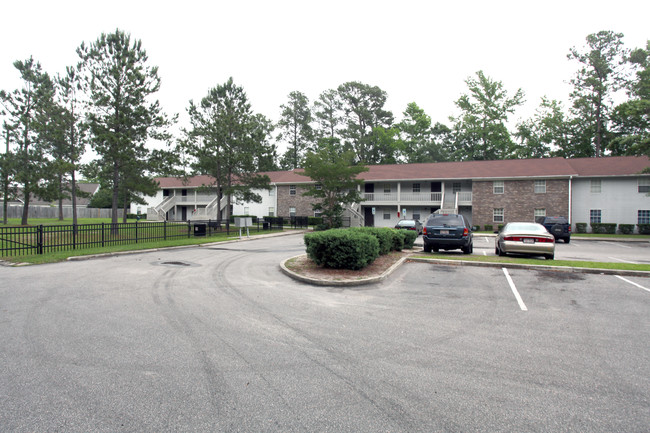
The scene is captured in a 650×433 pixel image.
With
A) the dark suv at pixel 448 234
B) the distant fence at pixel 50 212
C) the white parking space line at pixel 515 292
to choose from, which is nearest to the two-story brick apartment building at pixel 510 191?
the dark suv at pixel 448 234

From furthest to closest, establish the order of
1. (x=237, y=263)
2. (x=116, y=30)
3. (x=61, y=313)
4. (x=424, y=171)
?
(x=424, y=171) < (x=116, y=30) < (x=237, y=263) < (x=61, y=313)

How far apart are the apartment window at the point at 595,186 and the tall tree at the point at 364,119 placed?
29.8 m

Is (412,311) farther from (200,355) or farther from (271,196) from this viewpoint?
(271,196)

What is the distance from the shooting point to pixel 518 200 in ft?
105

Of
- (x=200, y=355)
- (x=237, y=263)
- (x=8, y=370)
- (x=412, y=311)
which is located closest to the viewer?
(x=8, y=370)

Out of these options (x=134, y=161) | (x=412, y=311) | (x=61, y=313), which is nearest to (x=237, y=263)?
(x=61, y=313)

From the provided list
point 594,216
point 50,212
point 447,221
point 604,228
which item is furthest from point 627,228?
point 50,212

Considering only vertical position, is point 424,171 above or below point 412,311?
above

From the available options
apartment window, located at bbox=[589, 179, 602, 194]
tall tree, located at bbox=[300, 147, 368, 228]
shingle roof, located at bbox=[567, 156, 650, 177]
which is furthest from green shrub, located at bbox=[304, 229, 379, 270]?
apartment window, located at bbox=[589, 179, 602, 194]

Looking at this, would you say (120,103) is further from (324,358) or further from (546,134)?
(546,134)

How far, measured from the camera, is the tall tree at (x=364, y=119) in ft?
191

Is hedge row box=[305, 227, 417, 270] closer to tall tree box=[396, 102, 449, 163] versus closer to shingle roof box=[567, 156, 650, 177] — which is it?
shingle roof box=[567, 156, 650, 177]

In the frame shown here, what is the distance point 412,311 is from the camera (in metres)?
6.40

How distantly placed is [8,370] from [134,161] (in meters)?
21.4
